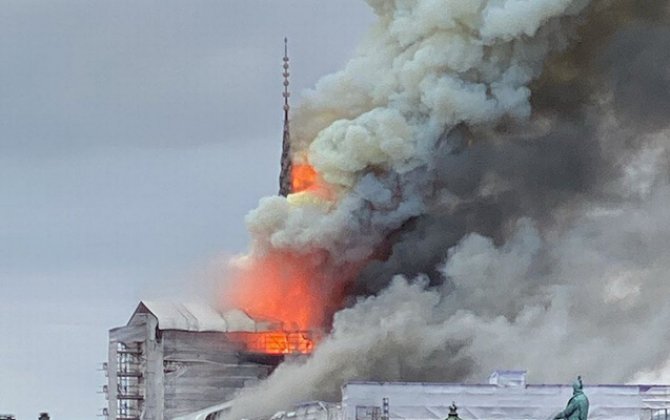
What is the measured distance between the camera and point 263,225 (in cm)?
15400

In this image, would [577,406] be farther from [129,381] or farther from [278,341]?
[129,381]

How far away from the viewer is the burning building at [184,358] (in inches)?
6457

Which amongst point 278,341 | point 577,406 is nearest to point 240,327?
point 278,341

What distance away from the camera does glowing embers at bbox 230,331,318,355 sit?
159125mm

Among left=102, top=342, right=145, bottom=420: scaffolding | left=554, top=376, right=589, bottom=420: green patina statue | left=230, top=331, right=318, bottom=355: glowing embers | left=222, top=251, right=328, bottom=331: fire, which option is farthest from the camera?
left=102, top=342, right=145, bottom=420: scaffolding

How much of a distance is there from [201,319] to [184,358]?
13.4ft

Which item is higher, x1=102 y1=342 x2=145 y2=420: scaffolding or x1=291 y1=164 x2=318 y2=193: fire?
x1=291 y1=164 x2=318 y2=193: fire

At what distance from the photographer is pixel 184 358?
16775 cm

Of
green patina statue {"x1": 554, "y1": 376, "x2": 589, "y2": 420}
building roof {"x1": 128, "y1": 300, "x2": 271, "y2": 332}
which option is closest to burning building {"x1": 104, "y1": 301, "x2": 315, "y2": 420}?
building roof {"x1": 128, "y1": 300, "x2": 271, "y2": 332}

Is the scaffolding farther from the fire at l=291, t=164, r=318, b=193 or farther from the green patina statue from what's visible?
the green patina statue

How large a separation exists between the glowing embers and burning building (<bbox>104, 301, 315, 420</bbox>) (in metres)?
0.06

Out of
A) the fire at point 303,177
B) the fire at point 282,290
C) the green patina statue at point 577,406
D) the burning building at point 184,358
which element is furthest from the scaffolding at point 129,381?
the green patina statue at point 577,406

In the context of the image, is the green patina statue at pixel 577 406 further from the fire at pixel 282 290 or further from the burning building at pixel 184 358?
the burning building at pixel 184 358

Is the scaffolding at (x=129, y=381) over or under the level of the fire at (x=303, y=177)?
under
